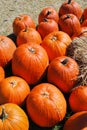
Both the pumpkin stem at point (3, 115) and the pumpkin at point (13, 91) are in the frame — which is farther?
the pumpkin at point (13, 91)

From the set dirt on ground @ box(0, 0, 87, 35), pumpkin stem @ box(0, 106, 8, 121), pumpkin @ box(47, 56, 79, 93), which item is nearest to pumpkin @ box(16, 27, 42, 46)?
pumpkin @ box(47, 56, 79, 93)

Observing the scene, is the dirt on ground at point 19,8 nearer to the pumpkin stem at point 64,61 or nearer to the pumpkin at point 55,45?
the pumpkin at point 55,45

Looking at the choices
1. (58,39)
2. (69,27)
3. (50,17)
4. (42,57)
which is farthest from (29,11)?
(42,57)

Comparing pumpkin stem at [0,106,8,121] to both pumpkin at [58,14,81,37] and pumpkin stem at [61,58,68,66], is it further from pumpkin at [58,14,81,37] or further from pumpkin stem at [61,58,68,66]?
pumpkin at [58,14,81,37]

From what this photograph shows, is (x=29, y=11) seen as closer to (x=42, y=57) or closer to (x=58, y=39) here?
(x=58, y=39)

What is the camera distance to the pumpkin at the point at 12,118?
3283 millimetres

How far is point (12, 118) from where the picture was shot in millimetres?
3361

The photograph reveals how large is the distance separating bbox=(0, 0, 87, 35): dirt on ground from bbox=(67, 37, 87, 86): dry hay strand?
1.93 meters

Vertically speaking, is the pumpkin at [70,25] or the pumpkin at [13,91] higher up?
the pumpkin at [70,25]

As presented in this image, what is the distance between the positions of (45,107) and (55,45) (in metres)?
1.21

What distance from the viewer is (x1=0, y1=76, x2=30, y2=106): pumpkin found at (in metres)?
3.74

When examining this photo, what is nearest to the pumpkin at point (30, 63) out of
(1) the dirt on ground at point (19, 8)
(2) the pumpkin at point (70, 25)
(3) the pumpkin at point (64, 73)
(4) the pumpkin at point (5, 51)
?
(3) the pumpkin at point (64, 73)

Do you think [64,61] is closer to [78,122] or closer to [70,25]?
[78,122]

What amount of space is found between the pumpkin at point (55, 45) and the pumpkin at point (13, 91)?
2.71 feet
